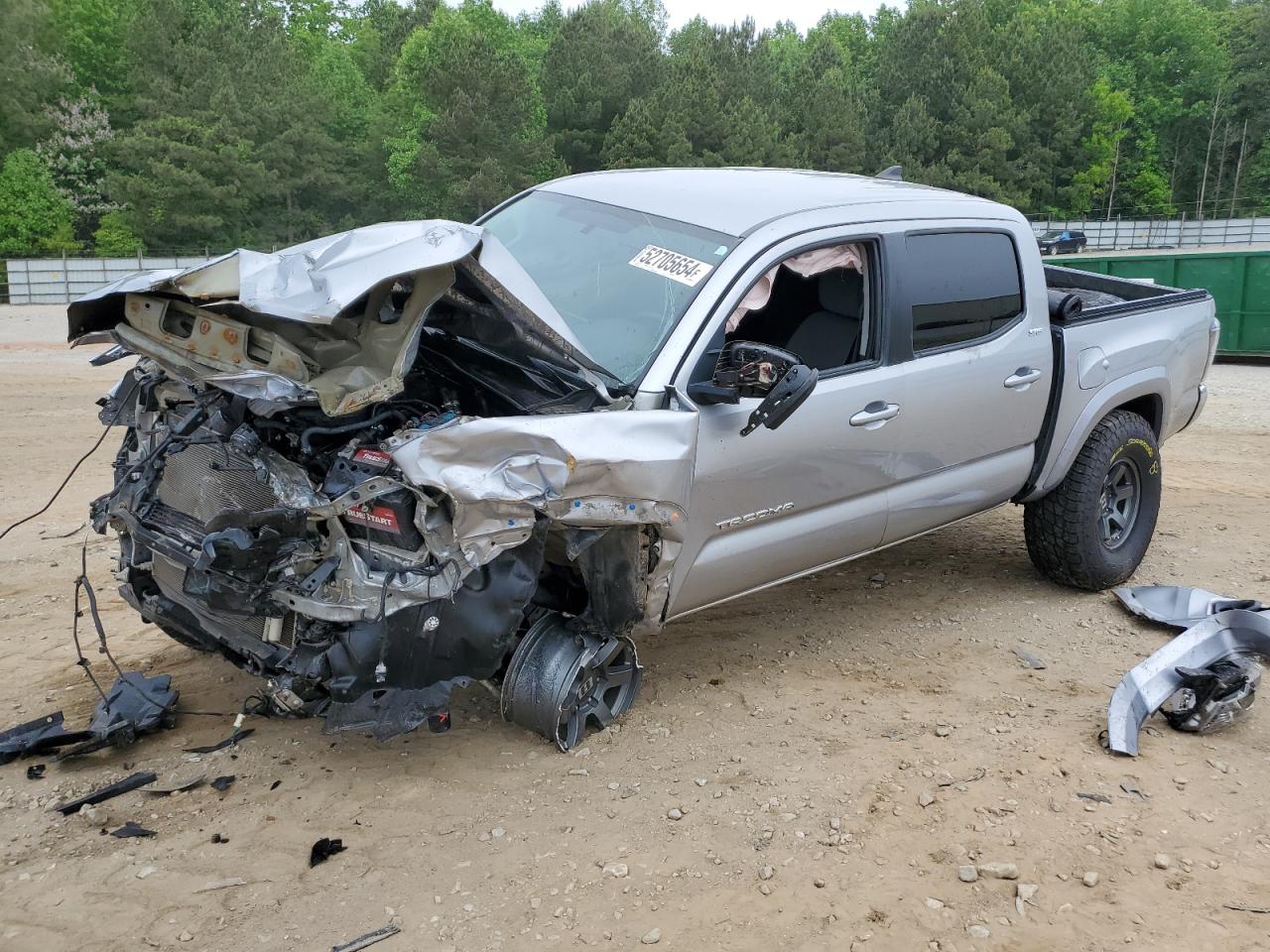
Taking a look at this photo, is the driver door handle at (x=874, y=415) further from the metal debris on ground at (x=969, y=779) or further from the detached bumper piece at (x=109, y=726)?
the detached bumper piece at (x=109, y=726)

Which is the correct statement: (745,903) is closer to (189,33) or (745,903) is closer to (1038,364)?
(1038,364)

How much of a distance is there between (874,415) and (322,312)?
2.24 meters

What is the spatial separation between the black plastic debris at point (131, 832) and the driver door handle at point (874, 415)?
2.90m

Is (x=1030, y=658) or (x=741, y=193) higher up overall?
(x=741, y=193)

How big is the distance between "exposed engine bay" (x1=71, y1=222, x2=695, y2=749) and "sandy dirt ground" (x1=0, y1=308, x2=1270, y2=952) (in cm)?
38

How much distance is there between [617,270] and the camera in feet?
13.9

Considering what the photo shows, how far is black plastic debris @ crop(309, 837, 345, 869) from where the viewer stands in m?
3.28

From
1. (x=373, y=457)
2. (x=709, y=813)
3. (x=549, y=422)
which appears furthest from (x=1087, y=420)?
(x=373, y=457)

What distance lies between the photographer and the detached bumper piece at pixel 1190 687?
4047 millimetres

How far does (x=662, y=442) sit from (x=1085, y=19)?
7999cm

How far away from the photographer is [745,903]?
10.2ft

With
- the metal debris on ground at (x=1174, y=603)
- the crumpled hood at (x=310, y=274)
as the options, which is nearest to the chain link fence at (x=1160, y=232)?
the metal debris on ground at (x=1174, y=603)

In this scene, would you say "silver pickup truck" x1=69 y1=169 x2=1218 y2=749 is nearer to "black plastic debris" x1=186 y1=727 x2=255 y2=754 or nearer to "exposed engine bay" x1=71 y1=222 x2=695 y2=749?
"exposed engine bay" x1=71 y1=222 x2=695 y2=749

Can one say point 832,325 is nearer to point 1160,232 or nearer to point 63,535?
point 63,535
